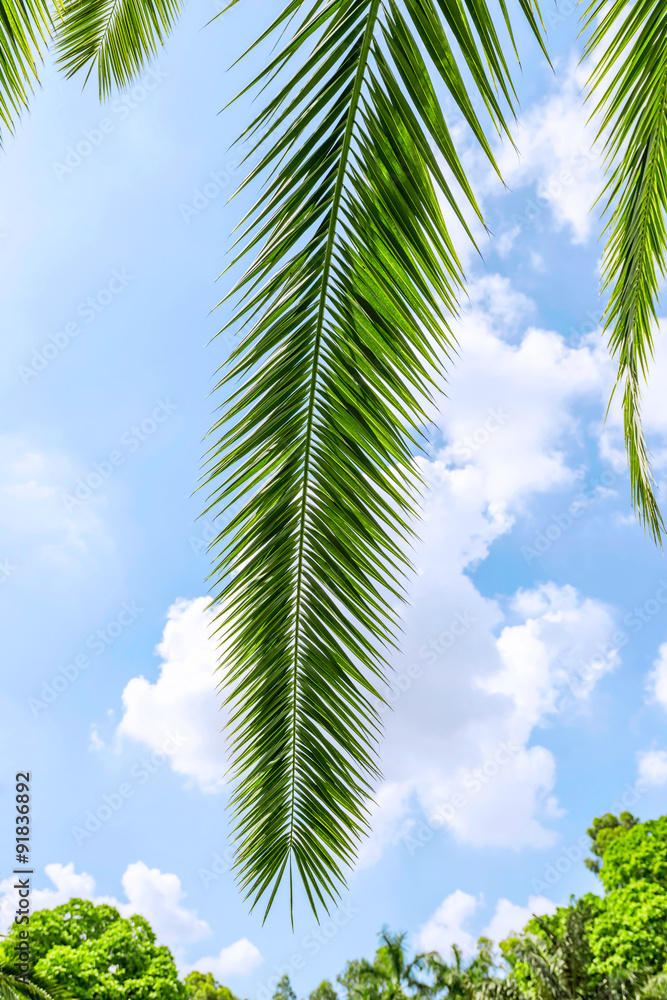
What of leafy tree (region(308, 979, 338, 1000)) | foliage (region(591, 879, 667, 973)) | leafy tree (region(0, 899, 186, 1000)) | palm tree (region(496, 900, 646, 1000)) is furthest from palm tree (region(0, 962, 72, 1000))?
leafy tree (region(308, 979, 338, 1000))

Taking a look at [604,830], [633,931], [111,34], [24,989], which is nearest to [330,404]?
[111,34]

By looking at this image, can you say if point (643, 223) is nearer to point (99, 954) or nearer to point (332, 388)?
point (332, 388)

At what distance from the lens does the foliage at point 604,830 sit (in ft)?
119

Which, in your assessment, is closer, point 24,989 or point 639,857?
point 24,989

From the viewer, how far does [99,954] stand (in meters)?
19.2

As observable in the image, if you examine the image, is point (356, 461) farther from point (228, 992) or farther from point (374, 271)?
point (228, 992)

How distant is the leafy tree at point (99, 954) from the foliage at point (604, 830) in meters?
24.2

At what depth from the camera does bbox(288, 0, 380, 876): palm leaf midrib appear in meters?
1.55

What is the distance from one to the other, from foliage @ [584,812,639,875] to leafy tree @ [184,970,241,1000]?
61.2 feet

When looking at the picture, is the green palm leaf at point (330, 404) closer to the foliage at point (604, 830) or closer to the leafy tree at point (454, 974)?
the leafy tree at point (454, 974)

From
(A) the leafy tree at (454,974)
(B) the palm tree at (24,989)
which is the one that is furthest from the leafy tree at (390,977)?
(B) the palm tree at (24,989)

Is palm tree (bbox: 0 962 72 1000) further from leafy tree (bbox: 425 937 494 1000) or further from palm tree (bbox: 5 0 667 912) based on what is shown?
leafy tree (bbox: 425 937 494 1000)

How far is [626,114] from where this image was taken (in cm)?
267

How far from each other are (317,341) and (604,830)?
41769 millimetres
